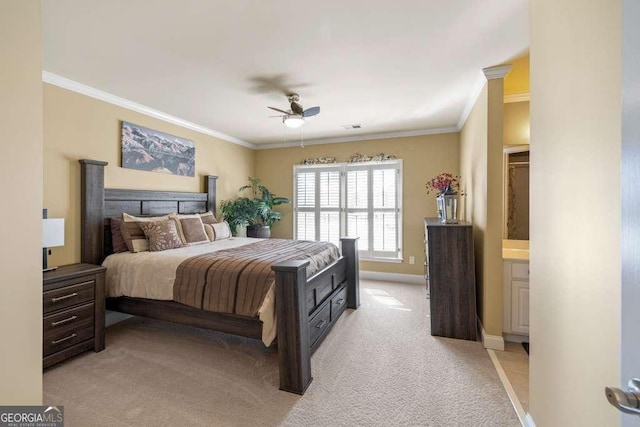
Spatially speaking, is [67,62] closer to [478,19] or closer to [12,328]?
[12,328]

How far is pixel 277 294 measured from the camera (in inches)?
81.9

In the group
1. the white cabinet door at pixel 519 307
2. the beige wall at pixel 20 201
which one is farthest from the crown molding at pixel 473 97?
the beige wall at pixel 20 201

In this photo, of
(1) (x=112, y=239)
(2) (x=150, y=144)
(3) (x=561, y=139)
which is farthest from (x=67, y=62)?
(3) (x=561, y=139)

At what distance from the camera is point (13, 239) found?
1088 mm

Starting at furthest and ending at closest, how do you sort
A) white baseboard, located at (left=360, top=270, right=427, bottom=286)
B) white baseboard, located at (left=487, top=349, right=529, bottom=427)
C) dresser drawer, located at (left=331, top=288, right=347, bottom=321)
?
white baseboard, located at (left=360, top=270, right=427, bottom=286) → dresser drawer, located at (left=331, top=288, right=347, bottom=321) → white baseboard, located at (left=487, top=349, right=529, bottom=427)

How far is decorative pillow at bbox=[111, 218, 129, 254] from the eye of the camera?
3.17 metres

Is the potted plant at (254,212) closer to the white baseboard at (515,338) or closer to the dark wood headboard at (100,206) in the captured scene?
the dark wood headboard at (100,206)

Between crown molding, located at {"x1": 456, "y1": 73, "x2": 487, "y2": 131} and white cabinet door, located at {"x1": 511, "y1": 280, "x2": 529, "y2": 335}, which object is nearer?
white cabinet door, located at {"x1": 511, "y1": 280, "x2": 529, "y2": 335}

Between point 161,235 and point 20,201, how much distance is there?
2.26 metres

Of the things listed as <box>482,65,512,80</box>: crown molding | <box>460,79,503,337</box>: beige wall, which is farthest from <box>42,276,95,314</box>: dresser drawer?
<box>482,65,512,80</box>: crown molding

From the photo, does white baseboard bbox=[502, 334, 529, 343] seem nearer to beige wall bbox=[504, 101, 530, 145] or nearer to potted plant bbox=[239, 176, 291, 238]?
beige wall bbox=[504, 101, 530, 145]

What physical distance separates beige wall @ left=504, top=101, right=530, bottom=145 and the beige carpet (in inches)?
89.2

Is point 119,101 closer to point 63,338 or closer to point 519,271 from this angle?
point 63,338

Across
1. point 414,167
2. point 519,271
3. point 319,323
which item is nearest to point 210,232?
point 319,323
